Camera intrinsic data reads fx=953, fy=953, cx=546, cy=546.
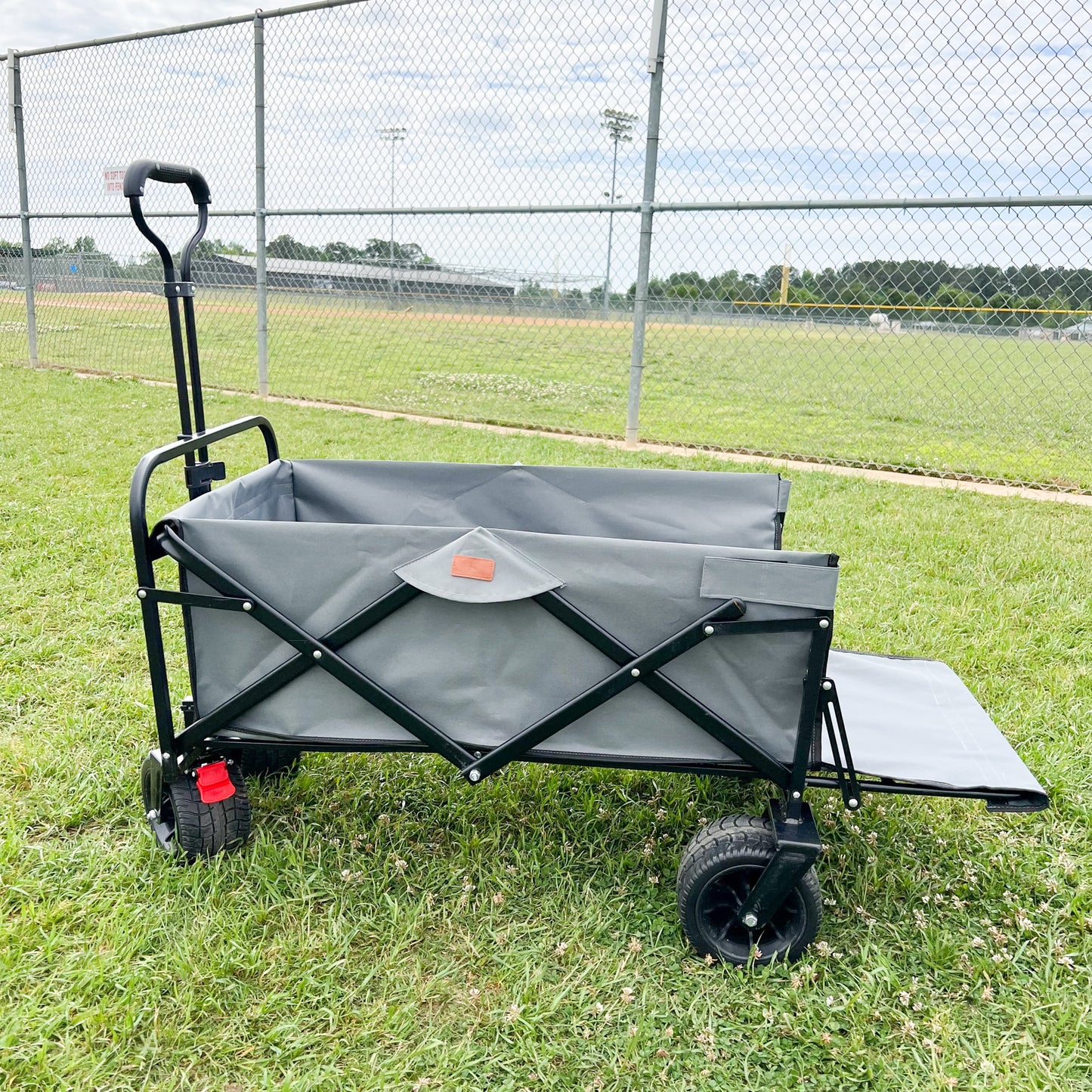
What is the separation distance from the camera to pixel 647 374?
33.6 feet

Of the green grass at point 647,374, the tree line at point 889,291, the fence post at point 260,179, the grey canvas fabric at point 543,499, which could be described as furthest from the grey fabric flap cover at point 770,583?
the fence post at point 260,179

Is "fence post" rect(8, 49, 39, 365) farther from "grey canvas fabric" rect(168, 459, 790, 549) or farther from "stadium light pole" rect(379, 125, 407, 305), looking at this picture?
"grey canvas fabric" rect(168, 459, 790, 549)

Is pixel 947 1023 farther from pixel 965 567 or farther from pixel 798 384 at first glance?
pixel 798 384

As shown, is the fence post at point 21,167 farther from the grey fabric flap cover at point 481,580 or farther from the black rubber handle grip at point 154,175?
the grey fabric flap cover at point 481,580

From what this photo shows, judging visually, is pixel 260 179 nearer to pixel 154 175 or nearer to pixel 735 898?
pixel 154 175

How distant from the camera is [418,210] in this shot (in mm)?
6781

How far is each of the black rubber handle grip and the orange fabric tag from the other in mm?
1035

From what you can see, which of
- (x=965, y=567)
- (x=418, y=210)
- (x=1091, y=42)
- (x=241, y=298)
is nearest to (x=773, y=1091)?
(x=965, y=567)

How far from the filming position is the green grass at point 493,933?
164cm

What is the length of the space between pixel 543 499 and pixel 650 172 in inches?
160

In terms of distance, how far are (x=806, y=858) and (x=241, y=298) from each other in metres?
7.73

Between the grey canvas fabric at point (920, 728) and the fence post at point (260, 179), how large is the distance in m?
6.62

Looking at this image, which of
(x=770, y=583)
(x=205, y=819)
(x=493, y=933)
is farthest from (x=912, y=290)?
(x=205, y=819)

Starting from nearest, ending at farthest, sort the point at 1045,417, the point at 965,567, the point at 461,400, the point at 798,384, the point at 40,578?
the point at 40,578, the point at 965,567, the point at 461,400, the point at 1045,417, the point at 798,384
